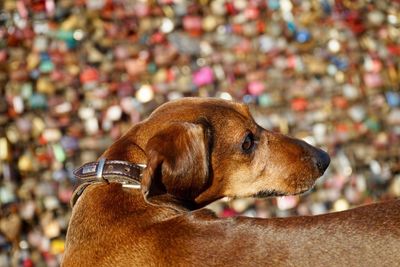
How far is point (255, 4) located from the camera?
5.25m

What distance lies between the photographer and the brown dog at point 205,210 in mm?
2410

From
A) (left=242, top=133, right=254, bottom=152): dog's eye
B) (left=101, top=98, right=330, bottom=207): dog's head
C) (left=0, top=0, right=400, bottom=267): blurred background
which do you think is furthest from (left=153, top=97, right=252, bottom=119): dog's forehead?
(left=0, top=0, right=400, bottom=267): blurred background

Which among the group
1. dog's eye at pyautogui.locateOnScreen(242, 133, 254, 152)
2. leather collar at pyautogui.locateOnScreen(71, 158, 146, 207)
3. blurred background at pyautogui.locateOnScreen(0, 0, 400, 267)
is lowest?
blurred background at pyautogui.locateOnScreen(0, 0, 400, 267)

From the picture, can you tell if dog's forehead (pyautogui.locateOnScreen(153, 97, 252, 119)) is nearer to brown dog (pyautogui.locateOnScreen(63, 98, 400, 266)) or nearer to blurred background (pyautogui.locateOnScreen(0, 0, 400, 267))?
brown dog (pyautogui.locateOnScreen(63, 98, 400, 266))

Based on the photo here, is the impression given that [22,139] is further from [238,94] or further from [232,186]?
[232,186]

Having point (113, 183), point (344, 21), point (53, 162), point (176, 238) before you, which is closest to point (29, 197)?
point (53, 162)

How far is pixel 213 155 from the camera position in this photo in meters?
3.17

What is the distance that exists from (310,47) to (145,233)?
2851 mm

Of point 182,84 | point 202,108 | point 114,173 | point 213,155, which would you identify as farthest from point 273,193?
point 182,84

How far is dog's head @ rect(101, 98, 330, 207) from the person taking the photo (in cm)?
286

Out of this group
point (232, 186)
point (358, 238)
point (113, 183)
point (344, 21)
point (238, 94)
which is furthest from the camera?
point (344, 21)

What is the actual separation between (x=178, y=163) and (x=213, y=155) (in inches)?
13.8

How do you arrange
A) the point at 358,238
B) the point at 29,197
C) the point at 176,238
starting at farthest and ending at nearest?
1. the point at 29,197
2. the point at 176,238
3. the point at 358,238

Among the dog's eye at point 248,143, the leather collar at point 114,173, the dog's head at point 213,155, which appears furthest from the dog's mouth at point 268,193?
the leather collar at point 114,173
